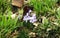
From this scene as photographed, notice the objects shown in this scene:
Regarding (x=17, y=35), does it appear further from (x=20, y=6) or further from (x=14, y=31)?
(x=20, y=6)

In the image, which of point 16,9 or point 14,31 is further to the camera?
point 16,9

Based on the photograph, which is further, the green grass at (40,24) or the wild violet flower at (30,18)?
the wild violet flower at (30,18)

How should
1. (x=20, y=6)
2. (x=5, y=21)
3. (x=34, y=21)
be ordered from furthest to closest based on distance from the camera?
1. (x=20, y=6)
2. (x=34, y=21)
3. (x=5, y=21)


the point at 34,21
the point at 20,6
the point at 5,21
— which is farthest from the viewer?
the point at 20,6

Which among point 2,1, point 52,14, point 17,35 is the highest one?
point 2,1

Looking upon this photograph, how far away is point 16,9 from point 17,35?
559mm

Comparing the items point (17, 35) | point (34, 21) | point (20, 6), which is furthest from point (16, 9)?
point (17, 35)

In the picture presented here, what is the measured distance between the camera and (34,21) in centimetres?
276

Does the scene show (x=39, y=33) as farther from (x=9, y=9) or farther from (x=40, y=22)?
(x=9, y=9)

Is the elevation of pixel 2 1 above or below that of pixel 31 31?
above

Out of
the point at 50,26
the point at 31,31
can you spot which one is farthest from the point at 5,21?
the point at 50,26

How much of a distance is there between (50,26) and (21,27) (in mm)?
379

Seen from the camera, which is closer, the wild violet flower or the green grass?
the green grass

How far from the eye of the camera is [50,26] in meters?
2.61
